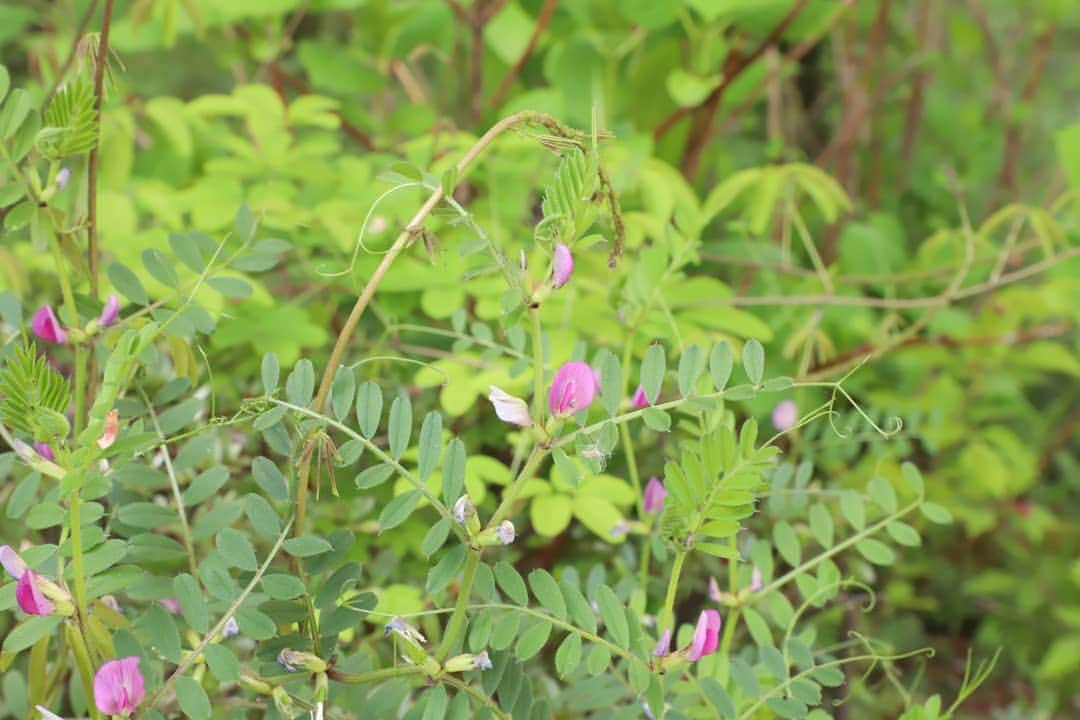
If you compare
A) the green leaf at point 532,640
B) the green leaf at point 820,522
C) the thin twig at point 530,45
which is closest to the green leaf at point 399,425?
the green leaf at point 532,640

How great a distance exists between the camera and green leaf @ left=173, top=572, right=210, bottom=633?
54 centimetres

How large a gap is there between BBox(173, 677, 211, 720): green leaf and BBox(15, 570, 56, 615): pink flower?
7cm

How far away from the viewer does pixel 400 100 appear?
6.32 ft

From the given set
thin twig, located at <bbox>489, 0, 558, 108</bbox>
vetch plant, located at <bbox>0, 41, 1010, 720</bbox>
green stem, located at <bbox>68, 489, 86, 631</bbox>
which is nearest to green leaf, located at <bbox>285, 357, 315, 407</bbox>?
vetch plant, located at <bbox>0, 41, 1010, 720</bbox>

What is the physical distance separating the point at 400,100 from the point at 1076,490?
1.28 m

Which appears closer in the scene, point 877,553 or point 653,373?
point 653,373

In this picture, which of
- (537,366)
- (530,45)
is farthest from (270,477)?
(530,45)

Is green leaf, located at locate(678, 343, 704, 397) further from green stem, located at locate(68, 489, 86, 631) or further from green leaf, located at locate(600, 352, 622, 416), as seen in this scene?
green stem, located at locate(68, 489, 86, 631)

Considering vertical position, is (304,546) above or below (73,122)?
below

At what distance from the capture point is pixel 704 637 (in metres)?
0.56

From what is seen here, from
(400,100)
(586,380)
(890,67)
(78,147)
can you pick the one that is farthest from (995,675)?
(78,147)

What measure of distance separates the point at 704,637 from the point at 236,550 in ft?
0.74

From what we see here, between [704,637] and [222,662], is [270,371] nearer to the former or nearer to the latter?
[222,662]

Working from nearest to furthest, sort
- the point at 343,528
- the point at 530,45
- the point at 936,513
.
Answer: the point at 343,528 < the point at 936,513 < the point at 530,45
